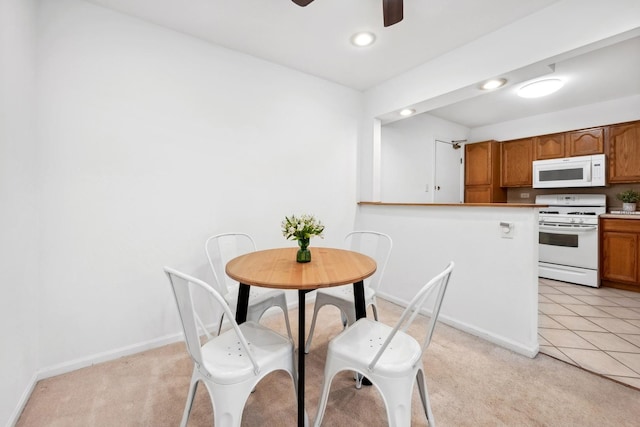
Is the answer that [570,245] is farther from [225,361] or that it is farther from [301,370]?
[225,361]

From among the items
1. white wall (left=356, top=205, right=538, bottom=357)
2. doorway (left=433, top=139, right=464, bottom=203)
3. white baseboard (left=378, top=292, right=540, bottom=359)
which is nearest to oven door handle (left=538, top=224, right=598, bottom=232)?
doorway (left=433, top=139, right=464, bottom=203)

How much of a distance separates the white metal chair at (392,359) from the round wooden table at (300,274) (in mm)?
179

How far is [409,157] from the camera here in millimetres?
3910

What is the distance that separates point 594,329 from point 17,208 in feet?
13.8

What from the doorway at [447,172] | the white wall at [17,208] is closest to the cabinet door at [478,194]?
the doorway at [447,172]

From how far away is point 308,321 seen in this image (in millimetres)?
2434

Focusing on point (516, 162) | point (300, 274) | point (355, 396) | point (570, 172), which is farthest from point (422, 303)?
point (516, 162)

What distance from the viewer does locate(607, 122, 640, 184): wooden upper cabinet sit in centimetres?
337

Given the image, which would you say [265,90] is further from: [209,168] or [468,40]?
[468,40]

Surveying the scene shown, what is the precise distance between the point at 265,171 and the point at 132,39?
1.35 meters

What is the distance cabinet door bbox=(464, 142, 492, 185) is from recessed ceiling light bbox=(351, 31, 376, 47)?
3.28 m

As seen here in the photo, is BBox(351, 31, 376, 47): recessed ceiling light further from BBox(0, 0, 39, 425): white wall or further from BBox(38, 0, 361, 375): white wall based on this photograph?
BBox(0, 0, 39, 425): white wall

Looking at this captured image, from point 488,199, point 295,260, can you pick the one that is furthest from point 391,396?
point 488,199

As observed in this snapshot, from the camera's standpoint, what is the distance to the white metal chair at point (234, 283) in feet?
5.90
